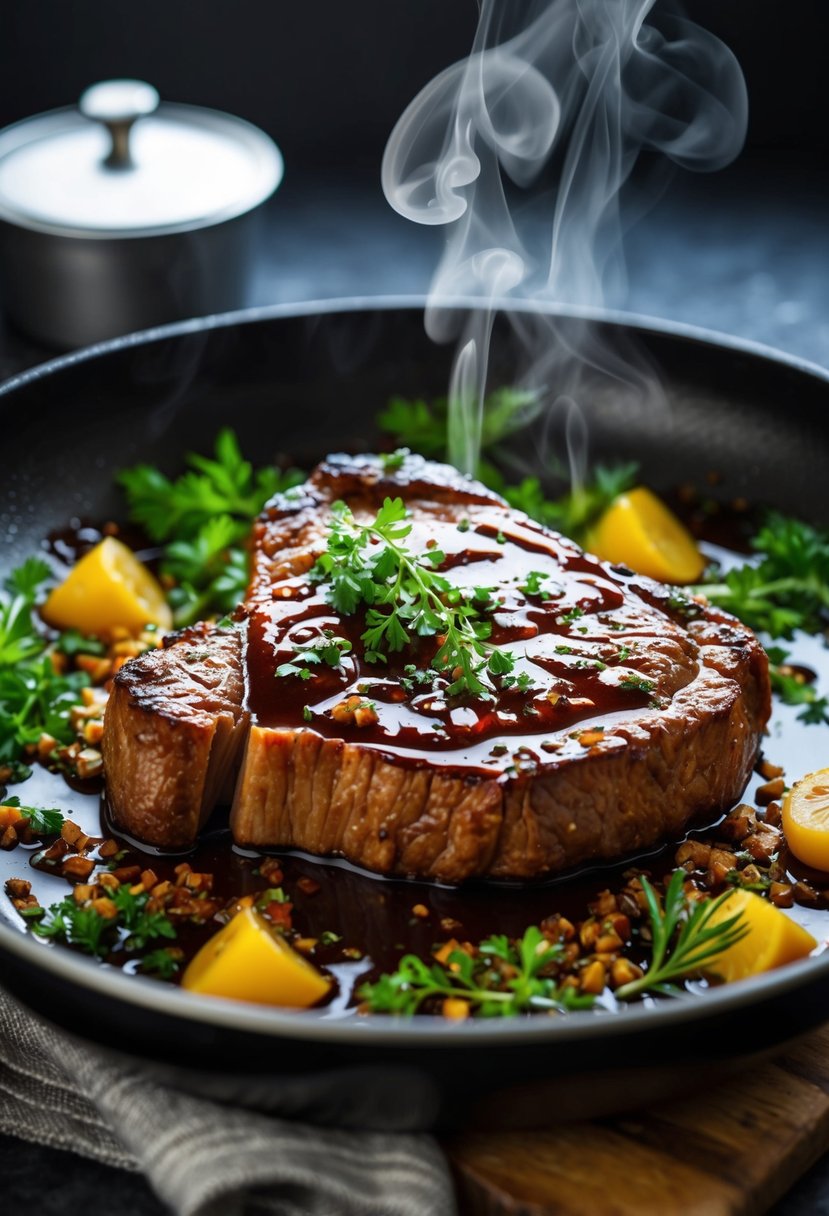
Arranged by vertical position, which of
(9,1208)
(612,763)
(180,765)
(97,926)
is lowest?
(9,1208)

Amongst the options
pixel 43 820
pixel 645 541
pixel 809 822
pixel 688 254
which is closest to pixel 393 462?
pixel 645 541

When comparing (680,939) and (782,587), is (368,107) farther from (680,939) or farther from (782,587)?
(680,939)

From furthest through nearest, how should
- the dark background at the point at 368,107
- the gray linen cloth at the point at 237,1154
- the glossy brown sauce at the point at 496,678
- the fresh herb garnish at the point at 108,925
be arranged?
the dark background at the point at 368,107 < the glossy brown sauce at the point at 496,678 < the fresh herb garnish at the point at 108,925 < the gray linen cloth at the point at 237,1154

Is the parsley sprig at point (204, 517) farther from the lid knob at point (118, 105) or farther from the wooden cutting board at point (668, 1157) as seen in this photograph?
the wooden cutting board at point (668, 1157)

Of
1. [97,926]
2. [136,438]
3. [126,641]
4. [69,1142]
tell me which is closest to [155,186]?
[136,438]

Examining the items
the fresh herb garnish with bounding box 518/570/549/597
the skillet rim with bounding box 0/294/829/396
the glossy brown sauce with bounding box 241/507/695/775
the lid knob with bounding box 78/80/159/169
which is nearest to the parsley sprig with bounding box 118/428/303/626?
the skillet rim with bounding box 0/294/829/396

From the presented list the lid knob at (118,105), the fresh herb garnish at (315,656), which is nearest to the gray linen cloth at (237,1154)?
the fresh herb garnish at (315,656)

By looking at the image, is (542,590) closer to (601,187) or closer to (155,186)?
(601,187)
